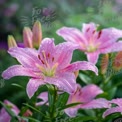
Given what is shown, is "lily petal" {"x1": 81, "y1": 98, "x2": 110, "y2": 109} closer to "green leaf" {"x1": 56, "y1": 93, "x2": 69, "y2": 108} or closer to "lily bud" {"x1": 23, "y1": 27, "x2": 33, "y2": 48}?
"green leaf" {"x1": 56, "y1": 93, "x2": 69, "y2": 108}

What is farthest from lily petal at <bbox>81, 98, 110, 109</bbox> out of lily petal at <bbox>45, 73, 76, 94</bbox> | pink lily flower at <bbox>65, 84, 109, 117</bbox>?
lily petal at <bbox>45, 73, 76, 94</bbox>

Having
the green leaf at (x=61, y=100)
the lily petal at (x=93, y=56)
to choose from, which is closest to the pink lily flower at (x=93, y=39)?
the lily petal at (x=93, y=56)

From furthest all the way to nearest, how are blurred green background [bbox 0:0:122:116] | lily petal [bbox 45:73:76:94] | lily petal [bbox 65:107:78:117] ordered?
blurred green background [bbox 0:0:122:116] < lily petal [bbox 65:107:78:117] < lily petal [bbox 45:73:76:94]

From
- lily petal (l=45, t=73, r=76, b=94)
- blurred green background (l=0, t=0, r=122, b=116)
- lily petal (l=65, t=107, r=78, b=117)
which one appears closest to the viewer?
lily petal (l=45, t=73, r=76, b=94)

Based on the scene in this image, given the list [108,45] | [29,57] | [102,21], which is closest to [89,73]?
[108,45]

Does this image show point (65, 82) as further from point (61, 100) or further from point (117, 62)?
point (117, 62)

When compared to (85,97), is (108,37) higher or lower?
higher

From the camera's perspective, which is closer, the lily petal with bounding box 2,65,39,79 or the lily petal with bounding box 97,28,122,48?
the lily petal with bounding box 2,65,39,79

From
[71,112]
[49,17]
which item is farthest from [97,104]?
[49,17]
